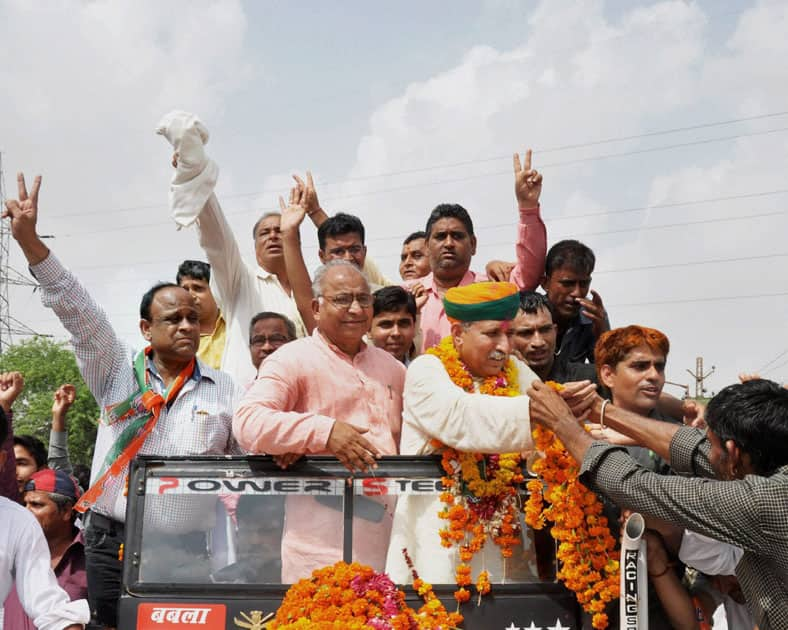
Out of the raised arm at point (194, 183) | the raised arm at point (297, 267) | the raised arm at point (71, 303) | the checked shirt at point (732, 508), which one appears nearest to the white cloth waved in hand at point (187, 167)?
the raised arm at point (194, 183)

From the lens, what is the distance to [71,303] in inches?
192

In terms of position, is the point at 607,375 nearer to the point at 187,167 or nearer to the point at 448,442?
the point at 448,442

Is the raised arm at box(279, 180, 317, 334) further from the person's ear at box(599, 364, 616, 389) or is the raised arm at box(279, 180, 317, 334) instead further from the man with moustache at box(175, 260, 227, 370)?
the person's ear at box(599, 364, 616, 389)

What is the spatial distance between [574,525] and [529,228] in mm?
3091

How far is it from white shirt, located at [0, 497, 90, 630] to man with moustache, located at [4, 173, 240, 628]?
1.23 meters

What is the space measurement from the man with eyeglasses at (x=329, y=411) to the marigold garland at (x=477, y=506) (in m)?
0.31

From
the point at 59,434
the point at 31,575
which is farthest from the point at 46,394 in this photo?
the point at 31,575

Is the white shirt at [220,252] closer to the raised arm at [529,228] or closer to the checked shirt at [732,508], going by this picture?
the raised arm at [529,228]

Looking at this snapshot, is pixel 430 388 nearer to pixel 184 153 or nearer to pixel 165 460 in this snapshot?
pixel 165 460

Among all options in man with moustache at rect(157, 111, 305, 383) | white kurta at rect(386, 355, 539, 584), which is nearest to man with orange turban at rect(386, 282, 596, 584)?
white kurta at rect(386, 355, 539, 584)

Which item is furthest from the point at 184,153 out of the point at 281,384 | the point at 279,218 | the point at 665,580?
the point at 665,580

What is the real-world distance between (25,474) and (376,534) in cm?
376

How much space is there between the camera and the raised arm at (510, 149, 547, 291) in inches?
265

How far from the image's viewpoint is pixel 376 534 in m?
4.24
